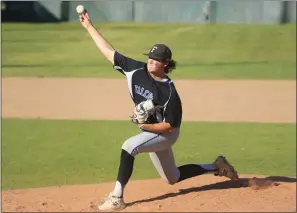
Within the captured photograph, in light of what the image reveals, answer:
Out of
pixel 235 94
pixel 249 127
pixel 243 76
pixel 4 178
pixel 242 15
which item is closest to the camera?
pixel 4 178

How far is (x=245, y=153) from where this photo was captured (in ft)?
28.3

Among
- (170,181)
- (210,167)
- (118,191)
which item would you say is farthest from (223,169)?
(118,191)

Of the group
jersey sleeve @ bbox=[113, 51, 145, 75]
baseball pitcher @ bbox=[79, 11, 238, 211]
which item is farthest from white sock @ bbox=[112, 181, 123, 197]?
jersey sleeve @ bbox=[113, 51, 145, 75]

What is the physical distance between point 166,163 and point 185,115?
655cm

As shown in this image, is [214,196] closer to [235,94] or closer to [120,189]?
[120,189]

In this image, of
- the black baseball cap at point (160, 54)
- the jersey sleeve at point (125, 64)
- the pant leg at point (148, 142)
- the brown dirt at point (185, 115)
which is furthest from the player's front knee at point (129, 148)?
the black baseball cap at point (160, 54)

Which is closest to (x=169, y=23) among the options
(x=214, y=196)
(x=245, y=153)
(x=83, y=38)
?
(x=83, y=38)

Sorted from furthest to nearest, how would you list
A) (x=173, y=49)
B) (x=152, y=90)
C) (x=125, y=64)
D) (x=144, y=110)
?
(x=173, y=49)
(x=125, y=64)
(x=152, y=90)
(x=144, y=110)

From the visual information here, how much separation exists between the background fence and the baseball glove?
23.5m

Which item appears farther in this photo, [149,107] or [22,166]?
[22,166]

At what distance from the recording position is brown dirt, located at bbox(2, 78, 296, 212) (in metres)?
5.67

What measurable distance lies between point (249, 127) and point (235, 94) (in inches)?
181

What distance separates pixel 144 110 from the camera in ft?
17.5

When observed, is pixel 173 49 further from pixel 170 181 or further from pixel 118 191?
pixel 118 191
